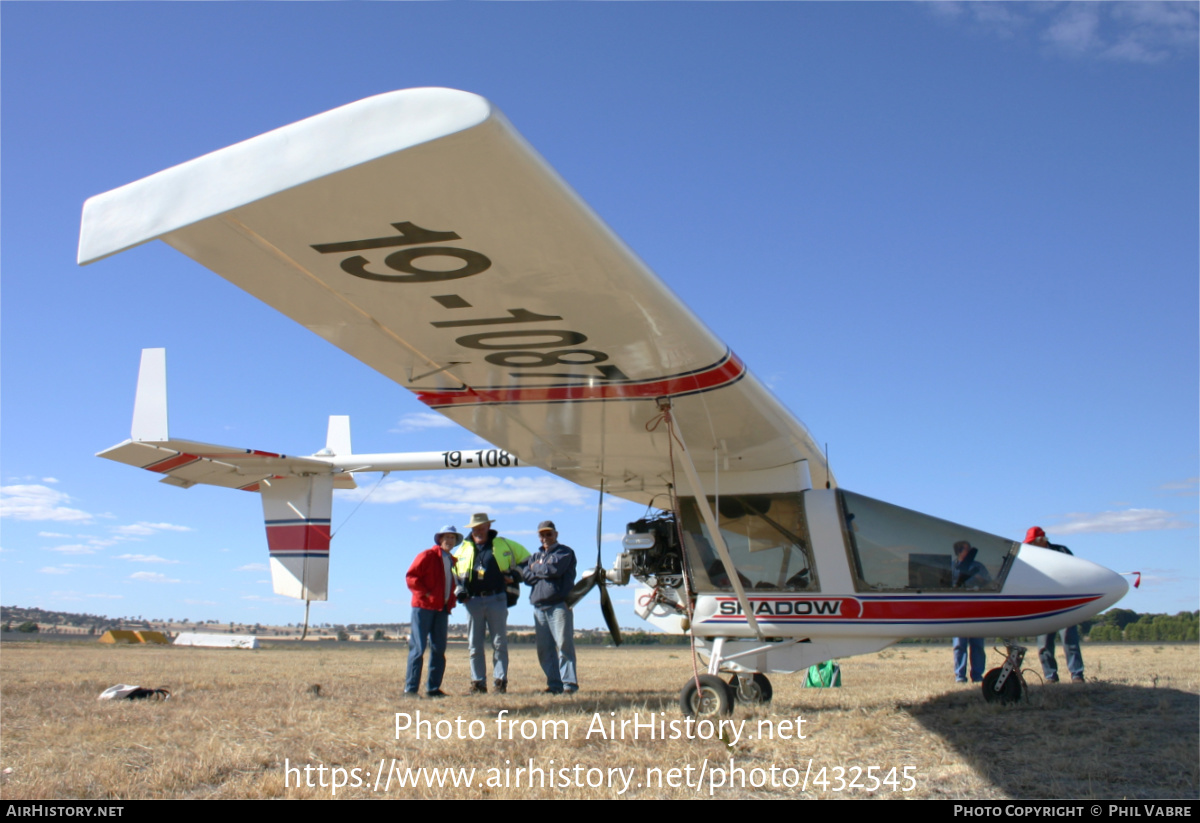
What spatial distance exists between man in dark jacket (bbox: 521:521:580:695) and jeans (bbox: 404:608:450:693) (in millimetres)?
929

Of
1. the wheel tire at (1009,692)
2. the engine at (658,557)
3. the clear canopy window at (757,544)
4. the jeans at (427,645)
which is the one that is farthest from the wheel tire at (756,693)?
the jeans at (427,645)

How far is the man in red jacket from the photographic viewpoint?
7164 millimetres

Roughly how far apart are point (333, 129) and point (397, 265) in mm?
967

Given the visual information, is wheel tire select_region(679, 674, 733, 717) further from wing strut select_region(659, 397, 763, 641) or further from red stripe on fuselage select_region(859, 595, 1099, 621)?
red stripe on fuselage select_region(859, 595, 1099, 621)

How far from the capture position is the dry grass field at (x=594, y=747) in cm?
350

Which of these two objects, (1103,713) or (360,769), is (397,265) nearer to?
(360,769)

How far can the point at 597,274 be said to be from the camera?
3.28m

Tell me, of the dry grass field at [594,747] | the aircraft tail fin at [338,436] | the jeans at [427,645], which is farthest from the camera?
the aircraft tail fin at [338,436]

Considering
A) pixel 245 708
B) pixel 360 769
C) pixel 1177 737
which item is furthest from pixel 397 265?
pixel 1177 737

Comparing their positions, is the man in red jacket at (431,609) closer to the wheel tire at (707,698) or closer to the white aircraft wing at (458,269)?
the white aircraft wing at (458,269)

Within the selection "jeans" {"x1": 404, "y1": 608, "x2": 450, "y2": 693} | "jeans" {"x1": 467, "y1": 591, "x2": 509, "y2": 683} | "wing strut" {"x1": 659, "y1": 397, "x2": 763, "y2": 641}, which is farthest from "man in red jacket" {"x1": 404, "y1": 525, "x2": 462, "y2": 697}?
"wing strut" {"x1": 659, "y1": 397, "x2": 763, "y2": 641}

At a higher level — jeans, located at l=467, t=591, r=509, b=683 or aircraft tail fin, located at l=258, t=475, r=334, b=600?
aircraft tail fin, located at l=258, t=475, r=334, b=600

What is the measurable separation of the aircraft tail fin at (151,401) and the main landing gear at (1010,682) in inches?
355

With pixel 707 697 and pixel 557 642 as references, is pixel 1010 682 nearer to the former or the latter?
pixel 707 697
